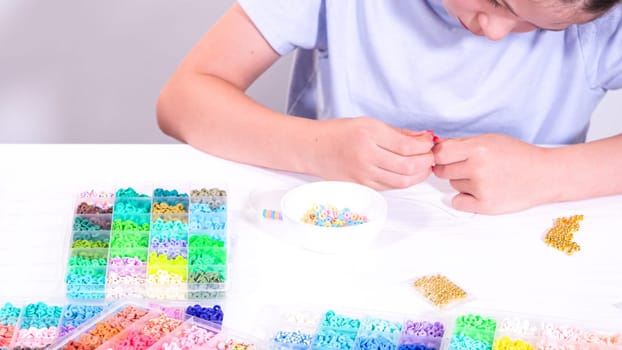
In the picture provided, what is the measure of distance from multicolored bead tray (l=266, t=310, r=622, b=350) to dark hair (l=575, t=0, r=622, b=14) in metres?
0.35

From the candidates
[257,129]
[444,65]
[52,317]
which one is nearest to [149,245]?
[52,317]

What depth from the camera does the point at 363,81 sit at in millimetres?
1340

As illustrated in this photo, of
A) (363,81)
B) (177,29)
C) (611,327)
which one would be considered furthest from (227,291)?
(177,29)

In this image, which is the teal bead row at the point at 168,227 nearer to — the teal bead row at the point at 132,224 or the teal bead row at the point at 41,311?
the teal bead row at the point at 132,224

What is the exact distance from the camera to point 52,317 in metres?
0.88

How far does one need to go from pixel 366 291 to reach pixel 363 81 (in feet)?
1.55

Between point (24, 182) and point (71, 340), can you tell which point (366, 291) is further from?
point (24, 182)

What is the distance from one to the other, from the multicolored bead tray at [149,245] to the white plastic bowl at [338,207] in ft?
0.28

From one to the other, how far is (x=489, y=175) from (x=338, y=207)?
7.9 inches

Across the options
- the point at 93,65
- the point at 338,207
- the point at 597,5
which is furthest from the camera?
the point at 93,65

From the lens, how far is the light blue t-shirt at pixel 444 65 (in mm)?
1275


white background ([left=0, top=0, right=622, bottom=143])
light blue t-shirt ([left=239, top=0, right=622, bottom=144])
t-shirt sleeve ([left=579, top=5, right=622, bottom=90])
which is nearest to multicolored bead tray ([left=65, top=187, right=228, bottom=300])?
light blue t-shirt ([left=239, top=0, right=622, bottom=144])

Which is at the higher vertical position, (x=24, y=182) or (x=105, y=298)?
(x=24, y=182)

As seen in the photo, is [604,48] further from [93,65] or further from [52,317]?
[93,65]
